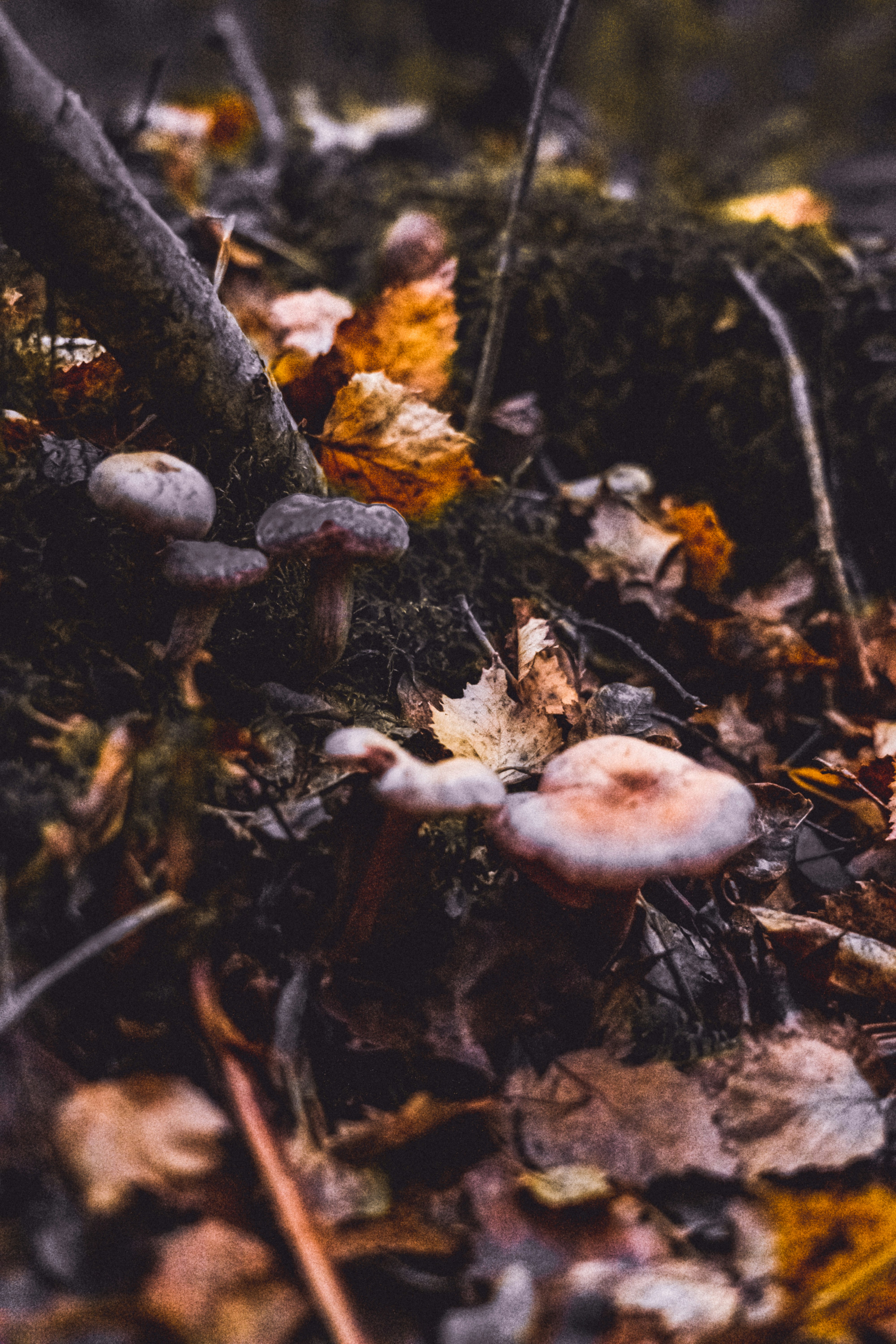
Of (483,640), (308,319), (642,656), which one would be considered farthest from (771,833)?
(308,319)

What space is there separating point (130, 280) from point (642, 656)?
5.61ft

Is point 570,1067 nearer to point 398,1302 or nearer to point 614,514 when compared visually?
point 398,1302

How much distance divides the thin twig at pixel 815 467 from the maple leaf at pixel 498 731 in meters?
1.32

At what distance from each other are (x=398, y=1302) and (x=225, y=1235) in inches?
11.0

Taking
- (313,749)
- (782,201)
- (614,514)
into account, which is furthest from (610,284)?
(313,749)

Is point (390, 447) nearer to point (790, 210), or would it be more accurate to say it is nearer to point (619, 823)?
point (619, 823)

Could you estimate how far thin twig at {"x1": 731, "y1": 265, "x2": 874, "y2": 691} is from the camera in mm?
2801

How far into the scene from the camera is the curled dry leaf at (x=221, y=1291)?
3.45ft

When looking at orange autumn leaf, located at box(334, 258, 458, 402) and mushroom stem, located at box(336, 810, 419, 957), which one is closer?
mushroom stem, located at box(336, 810, 419, 957)

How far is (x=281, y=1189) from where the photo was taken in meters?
1.22

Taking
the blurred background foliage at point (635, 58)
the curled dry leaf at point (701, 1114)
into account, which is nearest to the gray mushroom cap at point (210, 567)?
the curled dry leaf at point (701, 1114)

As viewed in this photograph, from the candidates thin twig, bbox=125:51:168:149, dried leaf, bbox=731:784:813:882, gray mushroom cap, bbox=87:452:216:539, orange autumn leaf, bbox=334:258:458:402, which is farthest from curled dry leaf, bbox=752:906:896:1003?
thin twig, bbox=125:51:168:149

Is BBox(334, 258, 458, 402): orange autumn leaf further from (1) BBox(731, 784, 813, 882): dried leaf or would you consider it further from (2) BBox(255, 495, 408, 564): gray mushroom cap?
(1) BBox(731, 784, 813, 882): dried leaf

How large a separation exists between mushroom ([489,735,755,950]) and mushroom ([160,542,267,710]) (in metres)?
0.69
